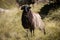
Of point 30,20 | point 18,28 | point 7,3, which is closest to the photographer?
point 30,20

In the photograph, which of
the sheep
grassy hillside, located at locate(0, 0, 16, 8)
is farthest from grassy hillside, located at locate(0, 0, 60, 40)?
grassy hillside, located at locate(0, 0, 16, 8)

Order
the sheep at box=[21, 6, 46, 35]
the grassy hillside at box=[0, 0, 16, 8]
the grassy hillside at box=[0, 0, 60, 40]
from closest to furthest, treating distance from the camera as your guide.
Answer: the sheep at box=[21, 6, 46, 35]
the grassy hillside at box=[0, 0, 60, 40]
the grassy hillside at box=[0, 0, 16, 8]

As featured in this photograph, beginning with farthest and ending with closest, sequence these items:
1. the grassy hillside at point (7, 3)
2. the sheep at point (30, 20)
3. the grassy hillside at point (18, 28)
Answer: the grassy hillside at point (7, 3) → the grassy hillside at point (18, 28) → the sheep at point (30, 20)

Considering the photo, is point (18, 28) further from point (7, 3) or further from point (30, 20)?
point (7, 3)

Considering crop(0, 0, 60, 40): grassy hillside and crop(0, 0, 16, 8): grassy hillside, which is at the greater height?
crop(0, 0, 16, 8): grassy hillside

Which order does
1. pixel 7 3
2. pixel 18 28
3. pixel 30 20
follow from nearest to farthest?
pixel 30 20, pixel 18 28, pixel 7 3

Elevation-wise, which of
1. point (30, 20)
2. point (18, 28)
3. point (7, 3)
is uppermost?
point (7, 3)

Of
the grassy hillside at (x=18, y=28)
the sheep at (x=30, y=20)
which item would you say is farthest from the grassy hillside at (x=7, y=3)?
the sheep at (x=30, y=20)

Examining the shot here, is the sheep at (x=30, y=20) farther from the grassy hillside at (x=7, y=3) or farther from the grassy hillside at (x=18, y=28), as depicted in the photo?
the grassy hillside at (x=7, y=3)

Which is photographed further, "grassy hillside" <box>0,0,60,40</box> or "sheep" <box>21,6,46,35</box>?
"grassy hillside" <box>0,0,60,40</box>

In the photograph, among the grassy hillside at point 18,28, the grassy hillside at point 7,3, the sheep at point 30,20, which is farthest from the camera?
the grassy hillside at point 7,3

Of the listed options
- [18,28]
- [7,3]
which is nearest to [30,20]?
[18,28]

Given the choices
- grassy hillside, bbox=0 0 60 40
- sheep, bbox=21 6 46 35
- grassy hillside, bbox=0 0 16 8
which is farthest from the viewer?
grassy hillside, bbox=0 0 16 8

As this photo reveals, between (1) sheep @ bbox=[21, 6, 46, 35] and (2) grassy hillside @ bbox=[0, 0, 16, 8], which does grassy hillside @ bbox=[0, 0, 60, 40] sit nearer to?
(1) sheep @ bbox=[21, 6, 46, 35]
